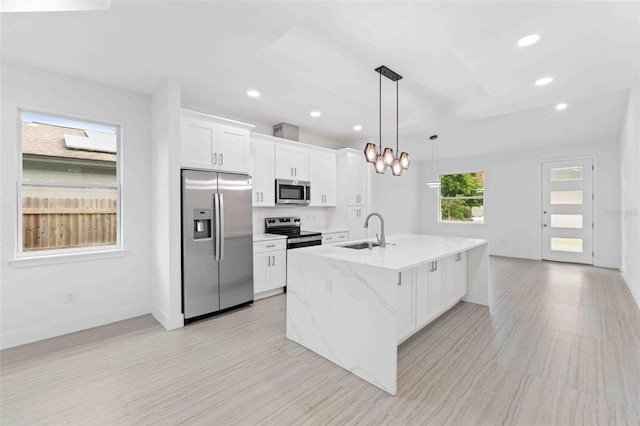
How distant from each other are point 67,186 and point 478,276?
16.4 ft

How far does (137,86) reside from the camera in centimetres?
327

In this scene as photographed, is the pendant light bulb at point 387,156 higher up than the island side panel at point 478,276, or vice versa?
the pendant light bulb at point 387,156

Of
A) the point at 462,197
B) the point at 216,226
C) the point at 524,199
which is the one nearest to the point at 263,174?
the point at 216,226

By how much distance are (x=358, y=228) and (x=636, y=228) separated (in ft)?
12.6

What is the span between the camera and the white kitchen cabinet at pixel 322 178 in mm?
5070

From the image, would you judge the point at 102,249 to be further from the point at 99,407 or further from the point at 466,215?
the point at 466,215

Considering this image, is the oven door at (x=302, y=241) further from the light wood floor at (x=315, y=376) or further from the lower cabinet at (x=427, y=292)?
the lower cabinet at (x=427, y=292)

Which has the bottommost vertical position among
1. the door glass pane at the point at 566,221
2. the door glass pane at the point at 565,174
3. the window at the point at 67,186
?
the door glass pane at the point at 566,221

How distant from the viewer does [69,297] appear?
9.91 ft

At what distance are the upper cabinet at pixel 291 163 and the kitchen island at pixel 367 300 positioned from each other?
80.4 inches

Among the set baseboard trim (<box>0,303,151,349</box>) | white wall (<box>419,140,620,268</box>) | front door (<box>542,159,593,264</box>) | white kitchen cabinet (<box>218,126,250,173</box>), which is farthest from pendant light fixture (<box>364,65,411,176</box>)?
front door (<box>542,159,593,264</box>)

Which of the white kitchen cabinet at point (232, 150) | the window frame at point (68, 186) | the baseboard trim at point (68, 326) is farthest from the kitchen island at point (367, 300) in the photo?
the window frame at point (68, 186)

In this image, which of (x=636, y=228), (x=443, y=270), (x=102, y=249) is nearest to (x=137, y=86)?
(x=102, y=249)

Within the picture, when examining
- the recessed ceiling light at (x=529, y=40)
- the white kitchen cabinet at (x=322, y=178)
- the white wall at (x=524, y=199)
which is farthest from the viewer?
the white wall at (x=524, y=199)
